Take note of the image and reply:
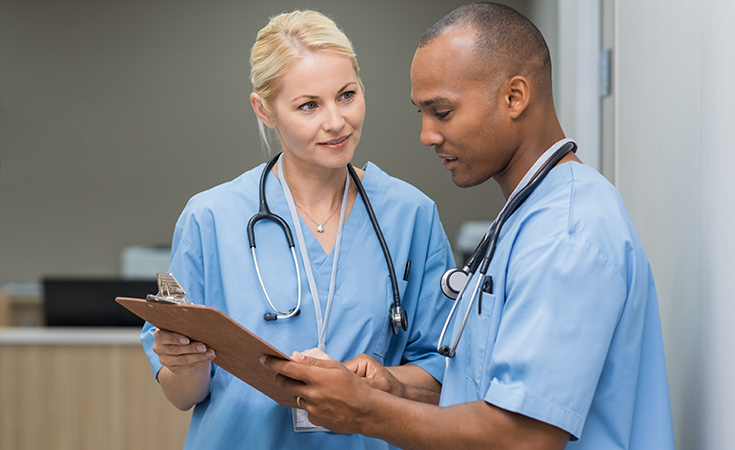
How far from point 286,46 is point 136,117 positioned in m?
2.94

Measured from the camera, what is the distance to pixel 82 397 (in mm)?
2453

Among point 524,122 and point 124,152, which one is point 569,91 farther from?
point 124,152

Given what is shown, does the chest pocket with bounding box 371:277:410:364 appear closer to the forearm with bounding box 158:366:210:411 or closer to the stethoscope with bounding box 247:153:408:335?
the stethoscope with bounding box 247:153:408:335

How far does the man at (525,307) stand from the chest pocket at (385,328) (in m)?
0.23

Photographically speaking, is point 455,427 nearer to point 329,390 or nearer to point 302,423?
point 329,390

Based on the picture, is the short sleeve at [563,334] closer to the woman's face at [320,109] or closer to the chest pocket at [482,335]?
the chest pocket at [482,335]

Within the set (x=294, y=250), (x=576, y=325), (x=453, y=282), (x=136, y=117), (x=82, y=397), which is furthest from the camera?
(x=136, y=117)

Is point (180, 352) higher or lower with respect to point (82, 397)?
higher

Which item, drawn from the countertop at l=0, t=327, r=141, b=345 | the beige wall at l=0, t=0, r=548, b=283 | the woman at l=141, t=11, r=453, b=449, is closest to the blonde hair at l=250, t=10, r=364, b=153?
the woman at l=141, t=11, r=453, b=449

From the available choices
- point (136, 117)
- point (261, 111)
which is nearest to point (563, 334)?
point (261, 111)

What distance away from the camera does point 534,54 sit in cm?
88

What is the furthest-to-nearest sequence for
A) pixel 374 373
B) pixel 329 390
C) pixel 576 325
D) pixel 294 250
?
pixel 294 250 < pixel 374 373 < pixel 329 390 < pixel 576 325

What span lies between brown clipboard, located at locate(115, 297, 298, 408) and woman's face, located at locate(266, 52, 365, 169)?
371mm

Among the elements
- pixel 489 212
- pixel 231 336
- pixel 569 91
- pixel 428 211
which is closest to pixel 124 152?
pixel 489 212
